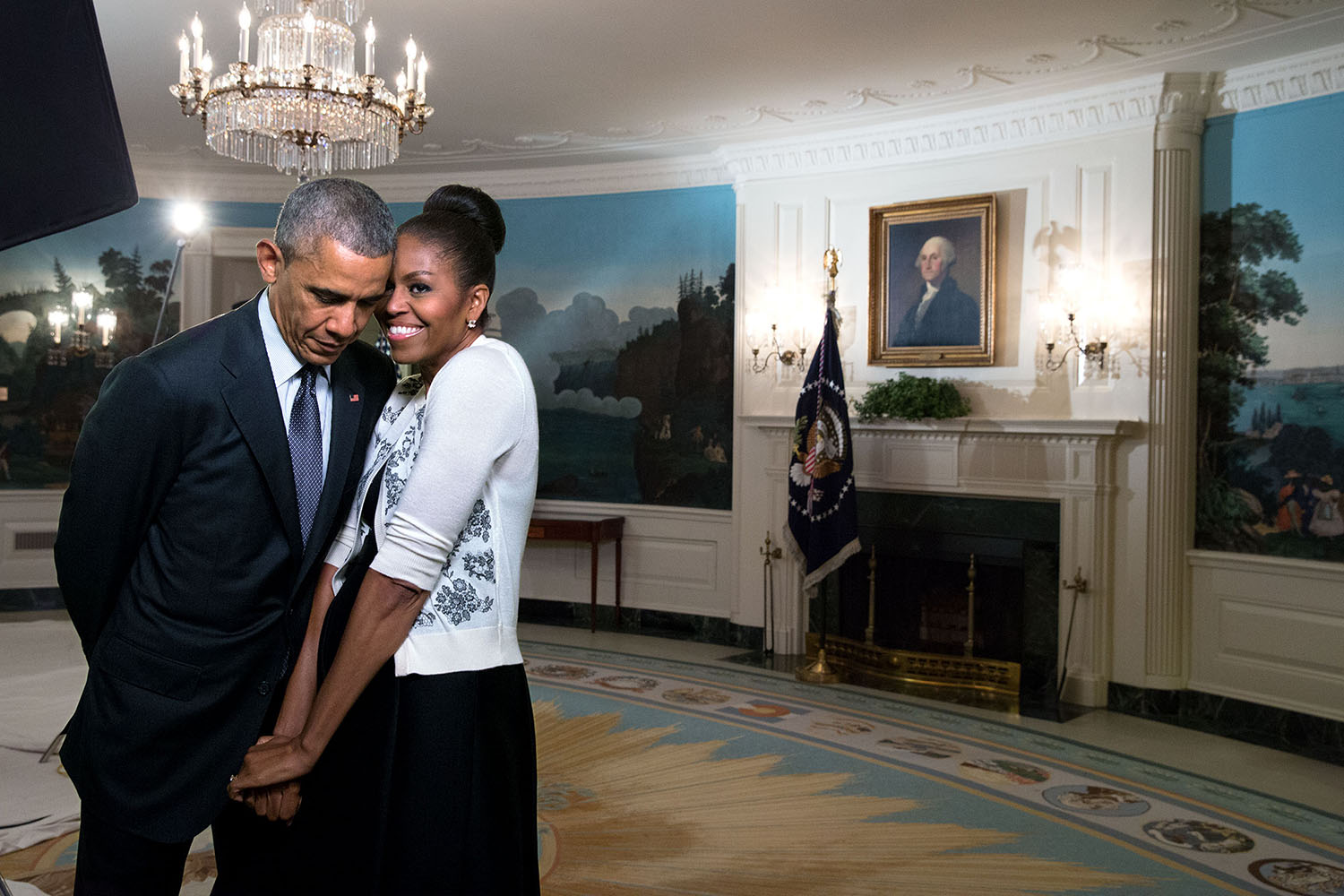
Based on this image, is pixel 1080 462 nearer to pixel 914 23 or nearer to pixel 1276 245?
pixel 1276 245

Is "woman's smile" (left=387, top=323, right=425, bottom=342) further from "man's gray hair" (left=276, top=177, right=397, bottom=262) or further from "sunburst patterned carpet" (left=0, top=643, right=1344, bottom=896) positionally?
"sunburst patterned carpet" (left=0, top=643, right=1344, bottom=896)

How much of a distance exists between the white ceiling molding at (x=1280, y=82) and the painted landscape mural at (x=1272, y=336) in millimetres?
63

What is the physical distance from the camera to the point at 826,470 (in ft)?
23.1

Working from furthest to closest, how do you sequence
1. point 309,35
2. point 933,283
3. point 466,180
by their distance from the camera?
point 466,180, point 933,283, point 309,35

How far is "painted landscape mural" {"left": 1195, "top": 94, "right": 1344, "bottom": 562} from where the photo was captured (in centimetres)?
596

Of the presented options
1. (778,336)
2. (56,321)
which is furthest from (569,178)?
(56,321)

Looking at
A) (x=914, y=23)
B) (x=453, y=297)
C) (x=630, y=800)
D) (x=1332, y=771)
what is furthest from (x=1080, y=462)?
(x=453, y=297)

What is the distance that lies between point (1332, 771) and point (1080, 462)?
2.16 m

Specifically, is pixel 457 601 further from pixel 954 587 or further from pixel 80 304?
pixel 80 304

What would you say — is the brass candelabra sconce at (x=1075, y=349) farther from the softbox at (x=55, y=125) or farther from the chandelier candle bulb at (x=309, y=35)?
the softbox at (x=55, y=125)

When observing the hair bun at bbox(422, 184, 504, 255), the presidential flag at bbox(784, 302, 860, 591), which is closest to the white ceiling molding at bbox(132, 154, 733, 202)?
the presidential flag at bbox(784, 302, 860, 591)

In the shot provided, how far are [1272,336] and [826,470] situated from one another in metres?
2.74

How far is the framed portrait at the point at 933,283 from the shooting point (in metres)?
7.16

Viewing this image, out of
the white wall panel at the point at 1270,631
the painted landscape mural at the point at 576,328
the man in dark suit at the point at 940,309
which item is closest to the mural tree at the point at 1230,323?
the white wall panel at the point at 1270,631
